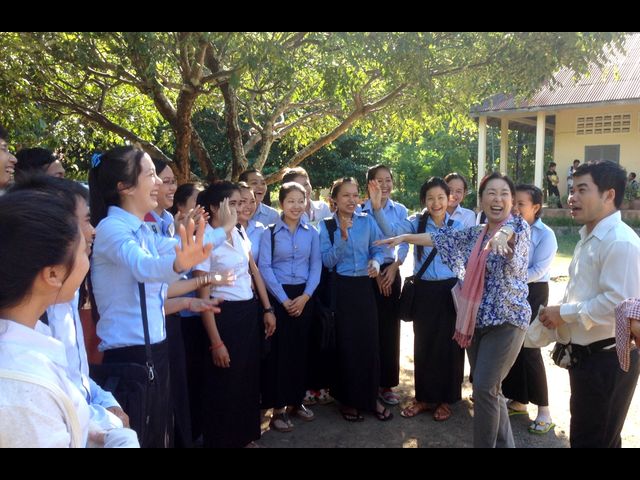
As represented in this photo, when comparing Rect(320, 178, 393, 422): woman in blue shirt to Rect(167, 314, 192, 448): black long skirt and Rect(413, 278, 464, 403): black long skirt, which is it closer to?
Rect(413, 278, 464, 403): black long skirt

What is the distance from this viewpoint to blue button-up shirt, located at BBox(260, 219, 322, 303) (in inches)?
154

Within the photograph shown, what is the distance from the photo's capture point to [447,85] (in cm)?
606

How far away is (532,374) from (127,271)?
3109 mm

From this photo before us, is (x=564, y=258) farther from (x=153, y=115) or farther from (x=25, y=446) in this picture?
(x=25, y=446)

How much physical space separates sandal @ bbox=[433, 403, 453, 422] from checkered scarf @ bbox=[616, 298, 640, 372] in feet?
6.45

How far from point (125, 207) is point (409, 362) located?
3.87 m

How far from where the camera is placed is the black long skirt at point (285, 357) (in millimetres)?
3967

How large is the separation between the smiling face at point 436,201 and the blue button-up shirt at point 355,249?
45 cm

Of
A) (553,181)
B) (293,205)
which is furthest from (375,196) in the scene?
(553,181)

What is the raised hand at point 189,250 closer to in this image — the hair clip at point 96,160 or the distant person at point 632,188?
the hair clip at point 96,160

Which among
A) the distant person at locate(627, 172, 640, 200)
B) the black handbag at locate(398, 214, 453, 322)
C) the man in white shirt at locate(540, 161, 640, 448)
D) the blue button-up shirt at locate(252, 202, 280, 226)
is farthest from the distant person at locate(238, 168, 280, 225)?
the distant person at locate(627, 172, 640, 200)

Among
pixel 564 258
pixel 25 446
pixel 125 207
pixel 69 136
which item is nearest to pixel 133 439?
pixel 25 446

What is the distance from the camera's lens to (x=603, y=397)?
260cm

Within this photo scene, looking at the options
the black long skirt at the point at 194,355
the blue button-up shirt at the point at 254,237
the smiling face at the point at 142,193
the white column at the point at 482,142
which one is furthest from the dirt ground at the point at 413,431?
the white column at the point at 482,142
